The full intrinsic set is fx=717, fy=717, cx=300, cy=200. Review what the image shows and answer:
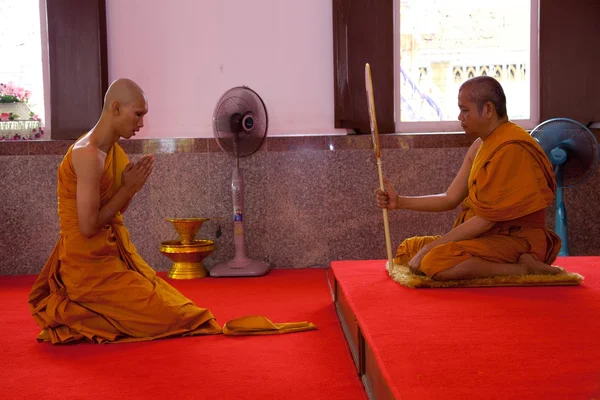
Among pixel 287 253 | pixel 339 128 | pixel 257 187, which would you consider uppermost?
pixel 339 128

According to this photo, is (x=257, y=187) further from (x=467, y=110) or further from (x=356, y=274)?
(x=467, y=110)

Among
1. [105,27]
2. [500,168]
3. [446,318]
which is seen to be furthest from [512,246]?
[105,27]

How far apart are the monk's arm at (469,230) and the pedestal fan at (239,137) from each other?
1.86m

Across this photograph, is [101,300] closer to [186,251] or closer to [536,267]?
[186,251]

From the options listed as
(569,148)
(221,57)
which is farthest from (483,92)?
(221,57)

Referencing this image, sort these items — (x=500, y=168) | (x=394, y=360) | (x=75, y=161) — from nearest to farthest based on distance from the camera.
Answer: (x=394, y=360) → (x=75, y=161) → (x=500, y=168)

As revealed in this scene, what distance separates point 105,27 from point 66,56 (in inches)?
15.1

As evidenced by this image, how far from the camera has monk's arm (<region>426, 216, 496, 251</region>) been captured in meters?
3.82

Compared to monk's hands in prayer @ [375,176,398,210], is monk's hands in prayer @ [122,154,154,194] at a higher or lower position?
higher

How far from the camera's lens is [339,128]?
564cm

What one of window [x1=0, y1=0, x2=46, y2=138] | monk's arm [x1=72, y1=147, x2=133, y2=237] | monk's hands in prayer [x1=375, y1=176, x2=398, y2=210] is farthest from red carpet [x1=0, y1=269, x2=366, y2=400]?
window [x1=0, y1=0, x2=46, y2=138]

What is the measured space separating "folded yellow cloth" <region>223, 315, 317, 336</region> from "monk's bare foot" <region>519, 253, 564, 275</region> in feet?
4.02

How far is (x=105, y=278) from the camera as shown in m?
3.45

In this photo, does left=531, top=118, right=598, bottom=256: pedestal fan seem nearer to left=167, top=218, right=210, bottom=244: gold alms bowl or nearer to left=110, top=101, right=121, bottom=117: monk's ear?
left=167, top=218, right=210, bottom=244: gold alms bowl
